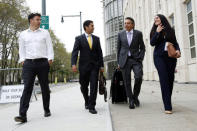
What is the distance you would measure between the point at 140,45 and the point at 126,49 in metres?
0.37

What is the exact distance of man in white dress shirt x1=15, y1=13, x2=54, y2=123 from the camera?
4.75m

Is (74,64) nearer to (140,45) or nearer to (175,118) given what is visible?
(140,45)

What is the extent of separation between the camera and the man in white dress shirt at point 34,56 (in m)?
4.75

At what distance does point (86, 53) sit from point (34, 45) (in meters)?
1.13

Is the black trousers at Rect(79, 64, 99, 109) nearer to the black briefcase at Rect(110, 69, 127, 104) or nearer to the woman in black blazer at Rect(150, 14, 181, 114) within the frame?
the black briefcase at Rect(110, 69, 127, 104)

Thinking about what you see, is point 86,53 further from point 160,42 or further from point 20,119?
point 20,119

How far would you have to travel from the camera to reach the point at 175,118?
415 cm

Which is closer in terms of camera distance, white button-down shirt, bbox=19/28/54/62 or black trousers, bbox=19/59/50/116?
black trousers, bbox=19/59/50/116

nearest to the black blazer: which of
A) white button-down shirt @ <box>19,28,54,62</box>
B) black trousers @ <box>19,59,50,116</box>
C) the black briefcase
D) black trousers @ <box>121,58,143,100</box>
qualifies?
black trousers @ <box>121,58,143,100</box>

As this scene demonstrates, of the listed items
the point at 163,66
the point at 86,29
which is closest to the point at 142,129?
the point at 163,66

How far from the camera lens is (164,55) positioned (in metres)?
4.81

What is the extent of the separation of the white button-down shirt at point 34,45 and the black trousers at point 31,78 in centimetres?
12

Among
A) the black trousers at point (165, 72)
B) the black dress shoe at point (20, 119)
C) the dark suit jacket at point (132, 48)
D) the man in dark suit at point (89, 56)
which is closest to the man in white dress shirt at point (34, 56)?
the black dress shoe at point (20, 119)

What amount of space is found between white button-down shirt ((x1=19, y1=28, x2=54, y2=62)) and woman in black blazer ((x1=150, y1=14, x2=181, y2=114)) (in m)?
2.03
